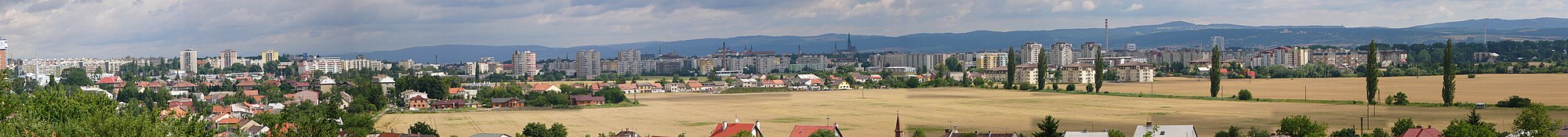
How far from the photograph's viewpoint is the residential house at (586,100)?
35.0 m

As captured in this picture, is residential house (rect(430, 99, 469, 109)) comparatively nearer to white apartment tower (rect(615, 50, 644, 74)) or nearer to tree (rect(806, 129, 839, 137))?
tree (rect(806, 129, 839, 137))

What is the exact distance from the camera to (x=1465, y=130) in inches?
663

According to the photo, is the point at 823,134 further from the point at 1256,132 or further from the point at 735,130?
the point at 1256,132

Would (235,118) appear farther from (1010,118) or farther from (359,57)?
(359,57)

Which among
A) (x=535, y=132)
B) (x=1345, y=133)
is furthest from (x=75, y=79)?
(x=1345, y=133)

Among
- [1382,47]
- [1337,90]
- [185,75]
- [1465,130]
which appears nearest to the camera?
[1465,130]

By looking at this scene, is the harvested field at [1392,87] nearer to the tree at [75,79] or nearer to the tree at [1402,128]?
the tree at [1402,128]

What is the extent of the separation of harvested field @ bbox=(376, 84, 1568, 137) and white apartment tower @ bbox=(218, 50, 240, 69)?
48.9 m

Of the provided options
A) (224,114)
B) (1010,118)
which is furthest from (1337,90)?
(224,114)

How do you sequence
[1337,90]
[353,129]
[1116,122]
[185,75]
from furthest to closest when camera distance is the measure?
[185,75] → [1337,90] → [1116,122] → [353,129]

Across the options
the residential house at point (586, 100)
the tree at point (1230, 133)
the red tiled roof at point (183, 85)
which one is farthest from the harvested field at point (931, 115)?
the red tiled roof at point (183, 85)

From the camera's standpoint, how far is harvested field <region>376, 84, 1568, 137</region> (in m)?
24.9

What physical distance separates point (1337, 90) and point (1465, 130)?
23.8 m

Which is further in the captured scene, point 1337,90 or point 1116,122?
point 1337,90
